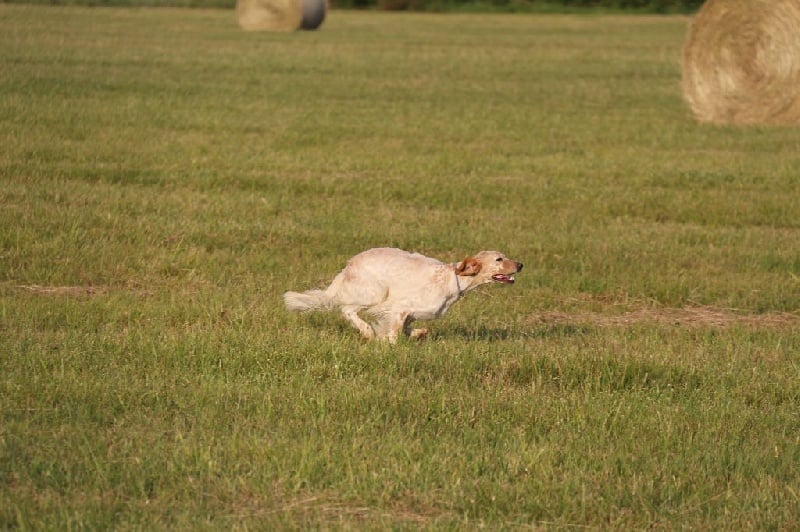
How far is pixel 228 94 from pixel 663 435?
17.1 meters

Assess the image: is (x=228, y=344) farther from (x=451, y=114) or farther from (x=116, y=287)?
(x=451, y=114)

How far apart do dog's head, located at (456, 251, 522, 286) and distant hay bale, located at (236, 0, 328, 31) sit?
108 ft

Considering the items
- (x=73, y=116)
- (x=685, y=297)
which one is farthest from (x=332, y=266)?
(x=73, y=116)

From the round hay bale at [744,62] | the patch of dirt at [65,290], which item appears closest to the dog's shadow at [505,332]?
the patch of dirt at [65,290]

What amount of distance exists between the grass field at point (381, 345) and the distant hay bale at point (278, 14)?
17652mm

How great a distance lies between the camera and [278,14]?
40.4m

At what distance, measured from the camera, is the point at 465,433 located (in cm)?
645

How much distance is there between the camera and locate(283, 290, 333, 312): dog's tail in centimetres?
848

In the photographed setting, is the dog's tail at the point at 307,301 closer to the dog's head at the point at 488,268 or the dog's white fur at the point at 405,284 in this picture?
the dog's white fur at the point at 405,284

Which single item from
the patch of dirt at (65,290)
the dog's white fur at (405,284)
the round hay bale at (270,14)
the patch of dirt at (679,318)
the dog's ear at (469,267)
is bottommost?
the round hay bale at (270,14)

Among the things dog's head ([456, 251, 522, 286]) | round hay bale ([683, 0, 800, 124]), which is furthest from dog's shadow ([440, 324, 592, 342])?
round hay bale ([683, 0, 800, 124])

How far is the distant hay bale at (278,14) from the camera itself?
40000mm

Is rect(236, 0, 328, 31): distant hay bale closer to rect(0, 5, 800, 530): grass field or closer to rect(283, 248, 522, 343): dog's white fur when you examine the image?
rect(0, 5, 800, 530): grass field

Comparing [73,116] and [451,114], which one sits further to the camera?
[451,114]
